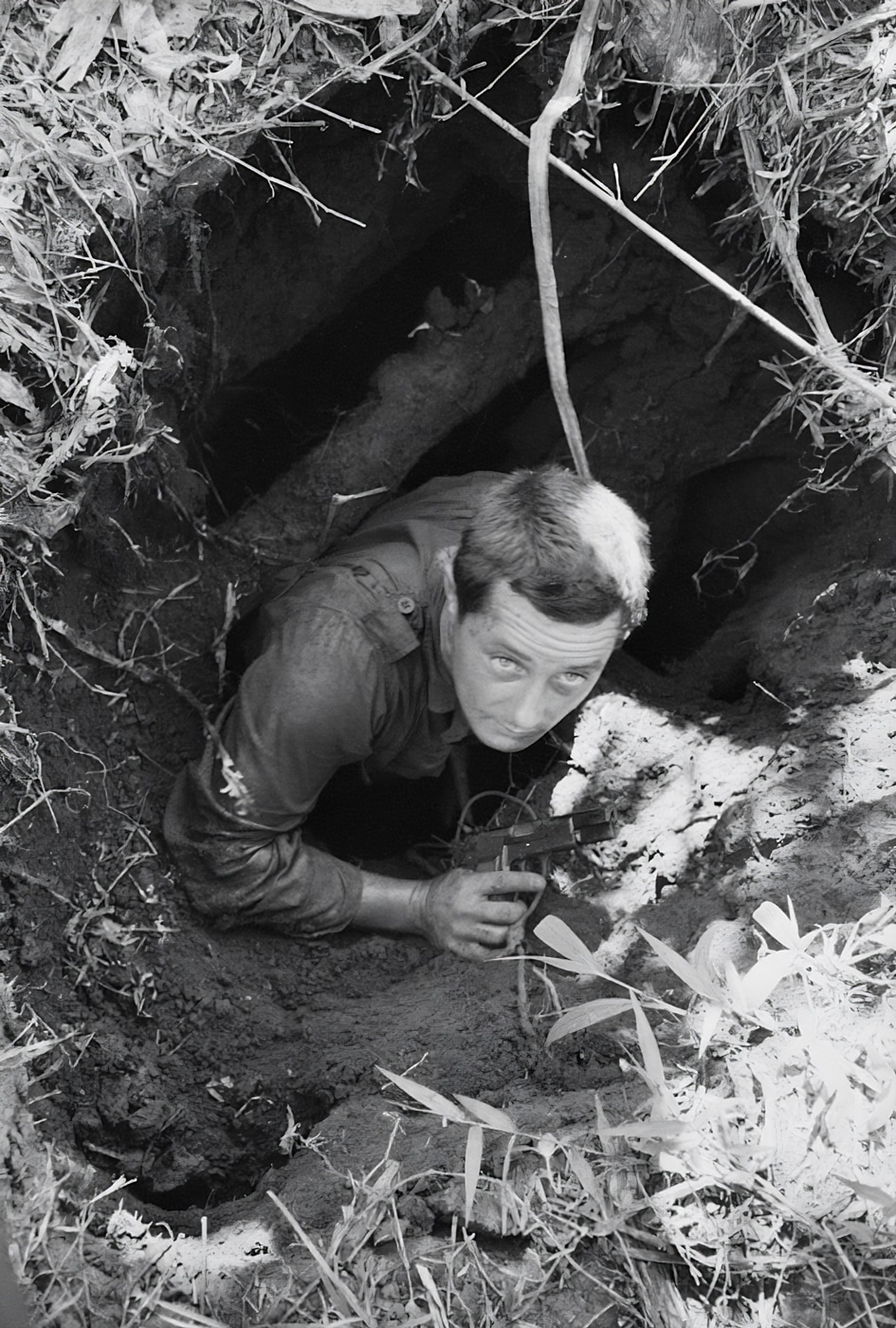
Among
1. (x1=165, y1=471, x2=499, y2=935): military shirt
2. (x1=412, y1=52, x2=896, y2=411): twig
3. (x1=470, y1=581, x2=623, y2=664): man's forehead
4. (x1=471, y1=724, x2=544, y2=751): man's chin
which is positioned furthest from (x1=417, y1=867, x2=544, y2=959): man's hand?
(x1=412, y1=52, x2=896, y2=411): twig

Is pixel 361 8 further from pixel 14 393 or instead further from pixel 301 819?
pixel 301 819

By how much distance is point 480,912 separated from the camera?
2.41 metres

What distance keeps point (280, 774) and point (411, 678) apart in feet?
1.15

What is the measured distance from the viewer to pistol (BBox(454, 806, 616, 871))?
7.98 feet

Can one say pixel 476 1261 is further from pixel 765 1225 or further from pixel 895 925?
pixel 895 925

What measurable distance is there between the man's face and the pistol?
0.94 feet

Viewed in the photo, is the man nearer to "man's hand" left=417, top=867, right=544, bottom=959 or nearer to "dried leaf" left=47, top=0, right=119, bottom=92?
"man's hand" left=417, top=867, right=544, bottom=959

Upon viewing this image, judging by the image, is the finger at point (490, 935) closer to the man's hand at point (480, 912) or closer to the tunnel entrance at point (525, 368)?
the man's hand at point (480, 912)

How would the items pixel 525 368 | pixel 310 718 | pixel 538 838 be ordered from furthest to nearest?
pixel 525 368 → pixel 538 838 → pixel 310 718

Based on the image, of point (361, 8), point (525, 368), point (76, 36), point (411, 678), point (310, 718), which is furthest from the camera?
point (525, 368)

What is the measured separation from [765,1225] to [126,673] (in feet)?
5.28

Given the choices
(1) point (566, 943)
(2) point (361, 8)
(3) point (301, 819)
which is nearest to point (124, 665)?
(3) point (301, 819)

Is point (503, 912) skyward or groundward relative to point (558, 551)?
groundward

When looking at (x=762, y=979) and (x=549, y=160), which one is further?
(x=549, y=160)
